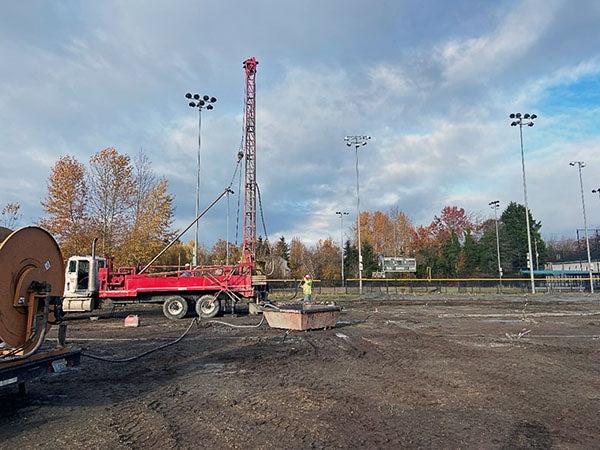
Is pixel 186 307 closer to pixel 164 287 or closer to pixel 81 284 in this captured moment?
pixel 164 287

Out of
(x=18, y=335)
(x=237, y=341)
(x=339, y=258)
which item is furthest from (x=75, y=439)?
(x=339, y=258)

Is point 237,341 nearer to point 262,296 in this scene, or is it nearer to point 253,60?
point 262,296

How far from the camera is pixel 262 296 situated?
74.2 feet

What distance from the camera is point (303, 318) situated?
49.5 ft

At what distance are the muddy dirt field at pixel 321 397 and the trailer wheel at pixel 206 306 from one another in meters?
7.76

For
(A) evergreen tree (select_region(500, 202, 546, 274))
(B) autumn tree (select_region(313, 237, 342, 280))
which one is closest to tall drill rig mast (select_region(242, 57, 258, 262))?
(B) autumn tree (select_region(313, 237, 342, 280))

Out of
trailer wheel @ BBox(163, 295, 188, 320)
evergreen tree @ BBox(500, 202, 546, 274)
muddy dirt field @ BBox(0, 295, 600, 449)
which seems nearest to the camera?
muddy dirt field @ BBox(0, 295, 600, 449)

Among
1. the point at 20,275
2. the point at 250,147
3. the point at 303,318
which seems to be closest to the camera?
the point at 20,275

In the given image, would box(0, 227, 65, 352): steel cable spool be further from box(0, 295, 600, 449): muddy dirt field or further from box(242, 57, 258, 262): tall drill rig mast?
box(242, 57, 258, 262): tall drill rig mast

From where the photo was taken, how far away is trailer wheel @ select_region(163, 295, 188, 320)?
2094 centimetres

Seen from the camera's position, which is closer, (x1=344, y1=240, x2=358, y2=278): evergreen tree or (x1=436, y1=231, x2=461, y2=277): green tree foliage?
(x1=436, y1=231, x2=461, y2=277): green tree foliage

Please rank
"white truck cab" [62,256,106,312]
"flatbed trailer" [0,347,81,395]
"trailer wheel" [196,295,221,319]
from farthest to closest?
"trailer wheel" [196,295,221,319], "white truck cab" [62,256,106,312], "flatbed trailer" [0,347,81,395]

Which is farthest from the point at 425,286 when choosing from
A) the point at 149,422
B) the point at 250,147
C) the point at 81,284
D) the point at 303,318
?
the point at 149,422

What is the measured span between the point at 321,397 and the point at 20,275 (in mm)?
4723
